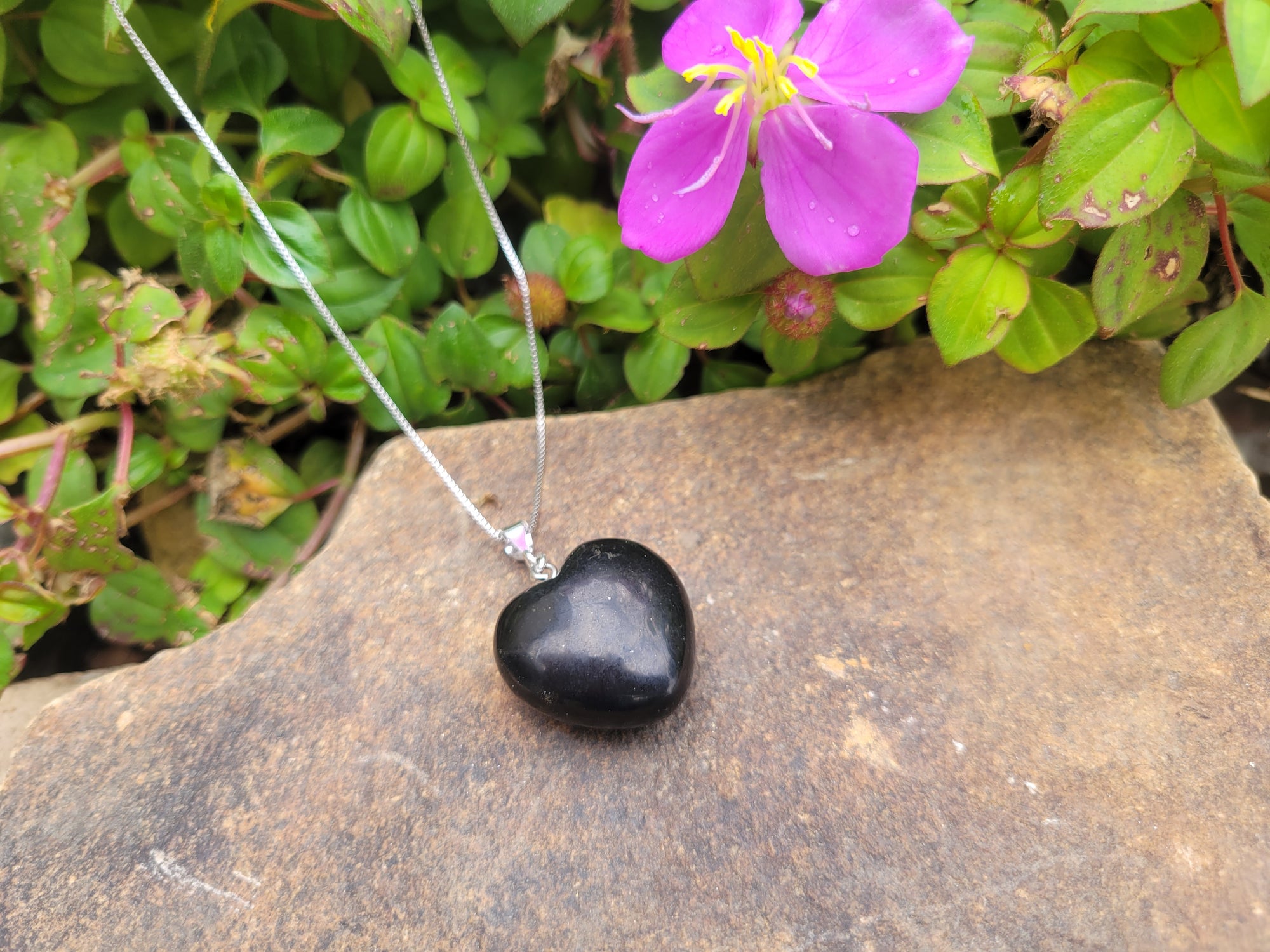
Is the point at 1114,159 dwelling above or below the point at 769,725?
above

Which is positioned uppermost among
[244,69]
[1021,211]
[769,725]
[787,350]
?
[244,69]

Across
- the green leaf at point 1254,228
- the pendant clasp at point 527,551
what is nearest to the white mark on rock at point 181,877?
the pendant clasp at point 527,551

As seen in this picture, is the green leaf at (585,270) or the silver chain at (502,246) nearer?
the silver chain at (502,246)

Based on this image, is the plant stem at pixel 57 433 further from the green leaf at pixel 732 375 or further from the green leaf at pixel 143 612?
the green leaf at pixel 732 375

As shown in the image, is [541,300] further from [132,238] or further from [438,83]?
[132,238]

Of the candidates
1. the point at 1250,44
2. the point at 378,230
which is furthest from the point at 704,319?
the point at 1250,44

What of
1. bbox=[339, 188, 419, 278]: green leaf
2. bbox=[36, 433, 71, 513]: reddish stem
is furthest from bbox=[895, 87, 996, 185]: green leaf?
bbox=[36, 433, 71, 513]: reddish stem

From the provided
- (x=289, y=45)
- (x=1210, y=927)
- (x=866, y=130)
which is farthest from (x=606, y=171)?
(x=1210, y=927)
